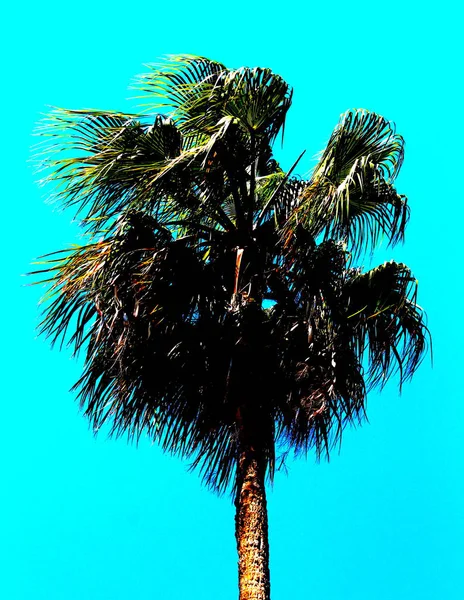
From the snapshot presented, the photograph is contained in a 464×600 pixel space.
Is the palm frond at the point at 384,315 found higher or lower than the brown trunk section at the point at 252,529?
higher

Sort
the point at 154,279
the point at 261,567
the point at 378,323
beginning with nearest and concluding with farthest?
the point at 261,567
the point at 154,279
the point at 378,323

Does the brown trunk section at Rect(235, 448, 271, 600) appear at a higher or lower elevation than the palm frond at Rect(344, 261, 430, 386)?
lower

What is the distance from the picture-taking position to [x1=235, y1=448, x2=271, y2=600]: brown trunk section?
26.4 ft

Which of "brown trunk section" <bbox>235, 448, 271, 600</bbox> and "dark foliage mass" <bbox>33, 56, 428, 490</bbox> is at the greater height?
"dark foliage mass" <bbox>33, 56, 428, 490</bbox>

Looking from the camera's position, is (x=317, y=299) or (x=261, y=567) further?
(x=317, y=299)

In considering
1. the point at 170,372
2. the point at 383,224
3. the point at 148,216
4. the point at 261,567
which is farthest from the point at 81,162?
the point at 261,567

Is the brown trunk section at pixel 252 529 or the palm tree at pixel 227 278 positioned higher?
the palm tree at pixel 227 278

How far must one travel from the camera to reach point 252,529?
27.1ft

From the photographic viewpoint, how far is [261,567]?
812 cm

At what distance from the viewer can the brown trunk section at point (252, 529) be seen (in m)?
8.05

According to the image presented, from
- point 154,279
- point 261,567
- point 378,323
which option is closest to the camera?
point 261,567

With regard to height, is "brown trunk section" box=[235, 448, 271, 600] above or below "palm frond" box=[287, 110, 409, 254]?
below

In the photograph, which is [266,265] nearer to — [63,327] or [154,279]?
[154,279]

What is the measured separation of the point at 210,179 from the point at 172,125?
61 cm
